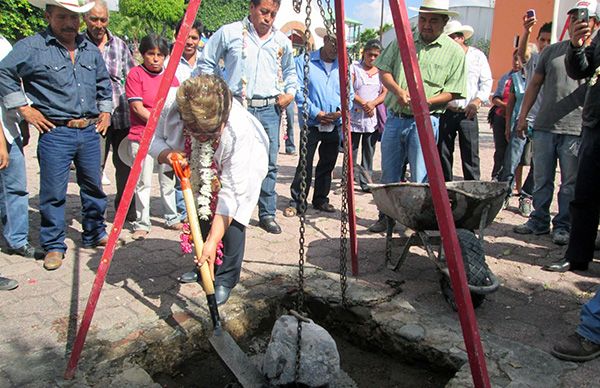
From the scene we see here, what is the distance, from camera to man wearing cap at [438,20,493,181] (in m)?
5.63

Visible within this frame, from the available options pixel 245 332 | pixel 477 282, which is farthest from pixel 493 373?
pixel 245 332

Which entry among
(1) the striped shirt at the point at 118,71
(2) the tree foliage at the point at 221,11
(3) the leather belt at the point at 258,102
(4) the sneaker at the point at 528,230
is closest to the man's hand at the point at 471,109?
(4) the sneaker at the point at 528,230

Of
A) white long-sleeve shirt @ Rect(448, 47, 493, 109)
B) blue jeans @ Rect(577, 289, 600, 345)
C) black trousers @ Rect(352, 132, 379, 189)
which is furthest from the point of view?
black trousers @ Rect(352, 132, 379, 189)

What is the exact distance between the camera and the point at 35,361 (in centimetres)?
257

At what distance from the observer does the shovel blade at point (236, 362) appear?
2.53 metres

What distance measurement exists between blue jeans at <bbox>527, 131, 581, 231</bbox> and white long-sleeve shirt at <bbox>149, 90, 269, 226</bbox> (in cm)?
302

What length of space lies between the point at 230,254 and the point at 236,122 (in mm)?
943

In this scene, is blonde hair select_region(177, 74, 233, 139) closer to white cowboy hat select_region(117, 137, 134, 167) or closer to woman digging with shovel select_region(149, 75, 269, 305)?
woman digging with shovel select_region(149, 75, 269, 305)

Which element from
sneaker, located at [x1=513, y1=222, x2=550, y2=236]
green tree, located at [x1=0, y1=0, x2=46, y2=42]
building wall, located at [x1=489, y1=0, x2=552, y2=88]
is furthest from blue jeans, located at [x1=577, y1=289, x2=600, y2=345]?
building wall, located at [x1=489, y1=0, x2=552, y2=88]

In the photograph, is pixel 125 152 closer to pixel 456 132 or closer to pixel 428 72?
pixel 428 72

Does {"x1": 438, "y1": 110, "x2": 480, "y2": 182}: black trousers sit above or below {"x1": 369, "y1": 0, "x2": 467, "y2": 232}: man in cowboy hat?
below

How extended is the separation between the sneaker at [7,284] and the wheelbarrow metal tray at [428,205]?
283cm

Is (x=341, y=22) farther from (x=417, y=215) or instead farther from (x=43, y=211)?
(x=43, y=211)

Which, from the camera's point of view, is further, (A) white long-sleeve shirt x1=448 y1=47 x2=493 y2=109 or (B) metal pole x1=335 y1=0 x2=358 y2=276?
(A) white long-sleeve shirt x1=448 y1=47 x2=493 y2=109
